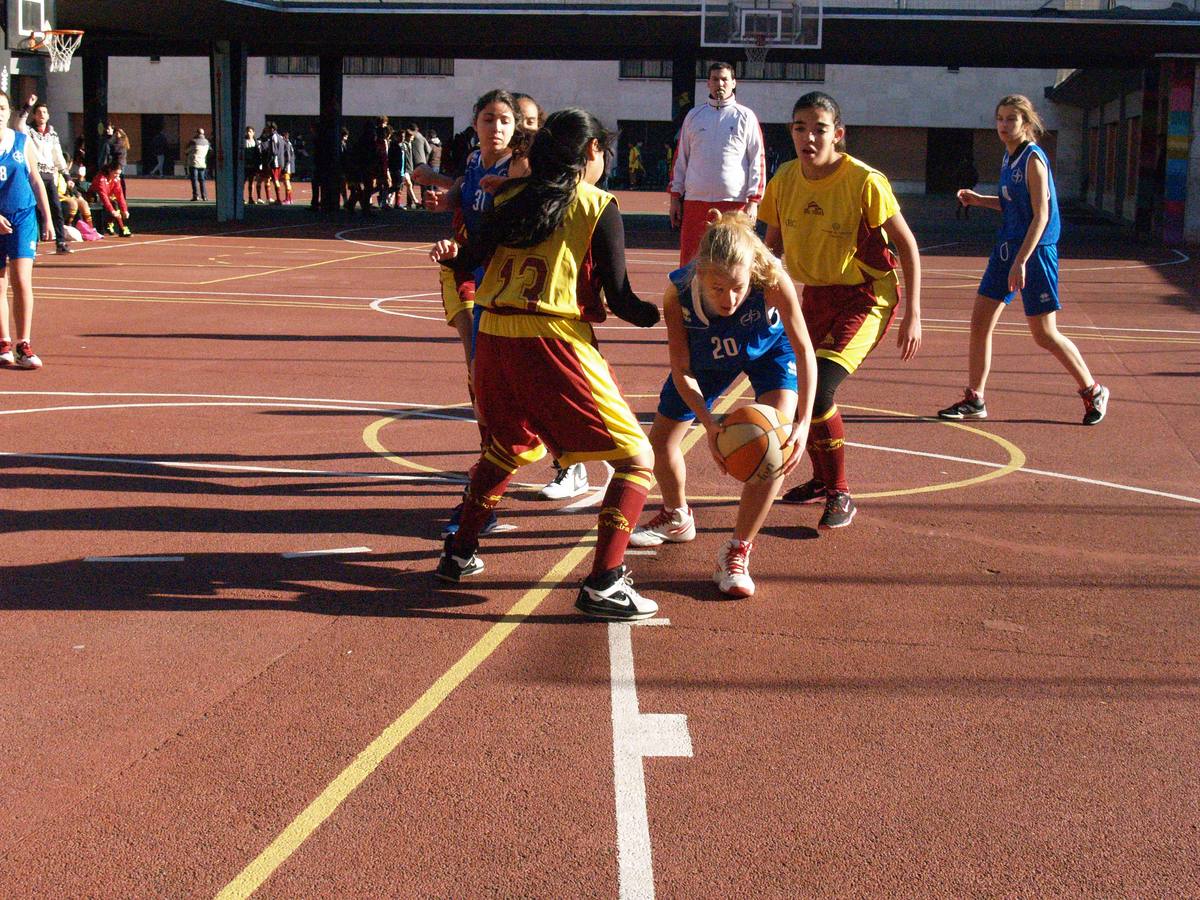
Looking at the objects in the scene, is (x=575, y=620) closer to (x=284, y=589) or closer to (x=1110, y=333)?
(x=284, y=589)

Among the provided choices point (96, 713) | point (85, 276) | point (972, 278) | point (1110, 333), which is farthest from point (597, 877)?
point (972, 278)

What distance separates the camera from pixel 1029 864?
372 centimetres

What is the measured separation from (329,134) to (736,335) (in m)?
31.0

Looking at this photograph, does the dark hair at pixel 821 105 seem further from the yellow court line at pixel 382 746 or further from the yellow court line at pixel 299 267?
the yellow court line at pixel 299 267

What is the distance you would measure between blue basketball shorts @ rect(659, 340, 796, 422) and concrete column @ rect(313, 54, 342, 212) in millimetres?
30464

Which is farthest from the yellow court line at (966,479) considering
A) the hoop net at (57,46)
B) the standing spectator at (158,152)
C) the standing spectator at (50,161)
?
the standing spectator at (158,152)

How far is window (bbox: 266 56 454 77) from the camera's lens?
61719mm

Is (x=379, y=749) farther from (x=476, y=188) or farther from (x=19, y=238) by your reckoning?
(x=19, y=238)

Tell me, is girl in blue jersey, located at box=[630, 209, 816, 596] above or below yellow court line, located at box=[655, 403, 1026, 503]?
above

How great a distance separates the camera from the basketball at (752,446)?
5691mm

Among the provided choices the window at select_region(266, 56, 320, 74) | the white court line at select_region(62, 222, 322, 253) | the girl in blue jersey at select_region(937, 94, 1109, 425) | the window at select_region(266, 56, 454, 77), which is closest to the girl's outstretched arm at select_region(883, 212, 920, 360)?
the girl in blue jersey at select_region(937, 94, 1109, 425)

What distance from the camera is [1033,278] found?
32.3ft

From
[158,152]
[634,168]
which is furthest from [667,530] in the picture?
[158,152]

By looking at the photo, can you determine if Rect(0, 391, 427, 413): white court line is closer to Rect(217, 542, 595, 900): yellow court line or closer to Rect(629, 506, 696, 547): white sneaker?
Rect(629, 506, 696, 547): white sneaker
